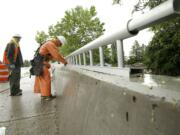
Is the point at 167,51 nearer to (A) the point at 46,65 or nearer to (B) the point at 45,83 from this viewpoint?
(A) the point at 46,65

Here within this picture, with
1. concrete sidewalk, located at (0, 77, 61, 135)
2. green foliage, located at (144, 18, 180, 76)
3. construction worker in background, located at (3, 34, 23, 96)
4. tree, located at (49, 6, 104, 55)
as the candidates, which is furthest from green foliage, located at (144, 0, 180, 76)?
tree, located at (49, 6, 104, 55)

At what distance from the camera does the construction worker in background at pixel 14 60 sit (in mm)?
12398

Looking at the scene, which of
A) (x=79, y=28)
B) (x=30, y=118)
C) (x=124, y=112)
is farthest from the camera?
(x=79, y=28)

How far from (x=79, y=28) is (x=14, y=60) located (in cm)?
4658

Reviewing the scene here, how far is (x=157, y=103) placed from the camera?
58.3 inches

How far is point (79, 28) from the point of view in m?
58.7

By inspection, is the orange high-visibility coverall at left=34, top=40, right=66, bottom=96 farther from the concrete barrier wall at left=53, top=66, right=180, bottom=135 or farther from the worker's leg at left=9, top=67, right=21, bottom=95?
the concrete barrier wall at left=53, top=66, right=180, bottom=135

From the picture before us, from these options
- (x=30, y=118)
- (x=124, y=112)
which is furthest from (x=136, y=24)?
(x=30, y=118)

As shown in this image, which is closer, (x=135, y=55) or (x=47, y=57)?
(x=135, y=55)

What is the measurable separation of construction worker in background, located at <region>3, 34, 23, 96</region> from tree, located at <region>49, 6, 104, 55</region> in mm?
44481

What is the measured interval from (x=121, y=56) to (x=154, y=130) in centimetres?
169

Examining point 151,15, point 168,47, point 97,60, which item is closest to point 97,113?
point 151,15

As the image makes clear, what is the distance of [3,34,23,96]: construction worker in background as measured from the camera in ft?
40.7

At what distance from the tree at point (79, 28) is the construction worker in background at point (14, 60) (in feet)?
146
